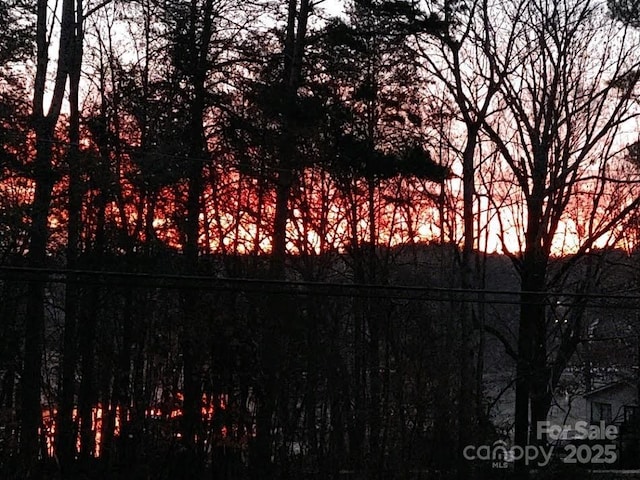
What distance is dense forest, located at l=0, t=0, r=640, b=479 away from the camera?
11906mm

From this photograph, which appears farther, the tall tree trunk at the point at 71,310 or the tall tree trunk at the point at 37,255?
the tall tree trunk at the point at 71,310

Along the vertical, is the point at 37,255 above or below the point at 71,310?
above

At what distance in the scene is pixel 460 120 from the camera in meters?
18.6

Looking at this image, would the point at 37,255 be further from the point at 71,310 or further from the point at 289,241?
the point at 289,241

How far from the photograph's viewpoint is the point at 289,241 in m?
15.9

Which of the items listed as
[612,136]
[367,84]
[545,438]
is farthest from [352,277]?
[612,136]

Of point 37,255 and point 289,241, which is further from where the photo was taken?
point 289,241

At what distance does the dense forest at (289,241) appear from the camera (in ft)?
39.1

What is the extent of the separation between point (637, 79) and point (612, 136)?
4.96 ft

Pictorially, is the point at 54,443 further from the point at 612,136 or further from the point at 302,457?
the point at 612,136

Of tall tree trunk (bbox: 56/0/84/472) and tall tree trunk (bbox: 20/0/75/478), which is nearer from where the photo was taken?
tall tree trunk (bbox: 20/0/75/478)

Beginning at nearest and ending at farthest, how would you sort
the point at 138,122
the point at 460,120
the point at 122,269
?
the point at 122,269 → the point at 138,122 → the point at 460,120


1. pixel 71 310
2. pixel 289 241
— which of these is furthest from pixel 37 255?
pixel 289 241

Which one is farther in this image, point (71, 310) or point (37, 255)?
point (71, 310)
